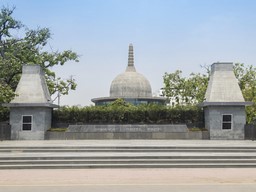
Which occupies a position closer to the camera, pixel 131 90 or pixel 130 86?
pixel 131 90

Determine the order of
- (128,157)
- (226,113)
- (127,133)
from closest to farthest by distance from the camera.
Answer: (128,157) < (226,113) < (127,133)

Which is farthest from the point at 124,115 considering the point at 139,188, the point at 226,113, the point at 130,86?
the point at 130,86

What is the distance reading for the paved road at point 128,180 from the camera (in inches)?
404

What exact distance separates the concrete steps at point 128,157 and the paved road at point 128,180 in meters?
0.77

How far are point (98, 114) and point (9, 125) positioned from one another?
22.0 feet

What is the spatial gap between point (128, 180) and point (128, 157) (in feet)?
12.5

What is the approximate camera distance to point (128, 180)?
11.7m

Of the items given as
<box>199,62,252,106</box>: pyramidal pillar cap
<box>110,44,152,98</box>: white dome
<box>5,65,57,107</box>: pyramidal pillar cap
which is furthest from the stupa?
<box>5,65,57,107</box>: pyramidal pillar cap

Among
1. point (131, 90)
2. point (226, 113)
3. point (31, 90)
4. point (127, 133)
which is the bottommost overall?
point (127, 133)

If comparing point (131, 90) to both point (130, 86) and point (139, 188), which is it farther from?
point (139, 188)

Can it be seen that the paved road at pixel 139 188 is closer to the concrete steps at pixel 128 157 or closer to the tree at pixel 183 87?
the concrete steps at pixel 128 157

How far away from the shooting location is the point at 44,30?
1328 inches

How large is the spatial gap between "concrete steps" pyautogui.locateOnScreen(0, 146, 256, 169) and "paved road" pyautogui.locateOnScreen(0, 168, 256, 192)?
30.5 inches

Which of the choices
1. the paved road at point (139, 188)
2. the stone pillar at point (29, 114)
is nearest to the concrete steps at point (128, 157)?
the paved road at point (139, 188)
